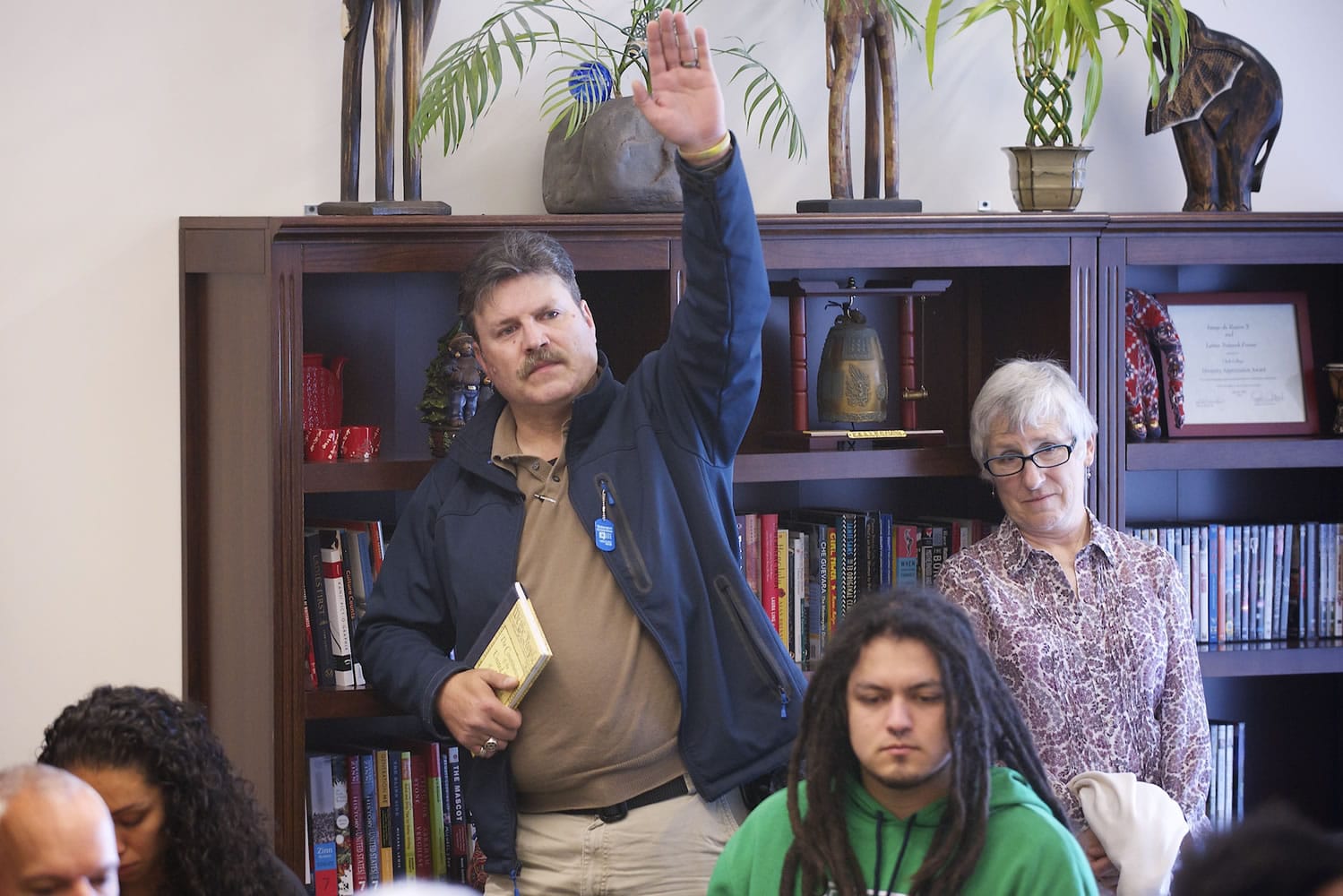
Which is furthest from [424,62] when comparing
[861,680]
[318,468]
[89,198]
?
[861,680]

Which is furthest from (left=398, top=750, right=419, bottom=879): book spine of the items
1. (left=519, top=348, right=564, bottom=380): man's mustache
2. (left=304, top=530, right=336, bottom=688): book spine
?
(left=519, top=348, right=564, bottom=380): man's mustache

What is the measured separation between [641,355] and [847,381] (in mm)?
389

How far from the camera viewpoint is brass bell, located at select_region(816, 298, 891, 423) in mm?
2746

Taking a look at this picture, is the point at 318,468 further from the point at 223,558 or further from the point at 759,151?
the point at 759,151

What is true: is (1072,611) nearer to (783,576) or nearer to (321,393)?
(783,576)

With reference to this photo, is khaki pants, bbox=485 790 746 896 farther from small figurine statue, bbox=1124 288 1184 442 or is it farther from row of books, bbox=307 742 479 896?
small figurine statue, bbox=1124 288 1184 442

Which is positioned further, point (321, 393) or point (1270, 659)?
point (1270, 659)

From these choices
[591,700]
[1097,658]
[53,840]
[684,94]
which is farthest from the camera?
[1097,658]

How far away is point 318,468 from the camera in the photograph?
2393 mm

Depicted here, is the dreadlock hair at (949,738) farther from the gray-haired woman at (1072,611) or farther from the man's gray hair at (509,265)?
the man's gray hair at (509,265)

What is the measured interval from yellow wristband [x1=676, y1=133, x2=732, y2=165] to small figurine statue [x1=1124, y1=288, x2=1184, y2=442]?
43.1 inches

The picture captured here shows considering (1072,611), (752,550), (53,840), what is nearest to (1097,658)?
(1072,611)

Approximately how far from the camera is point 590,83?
261 centimetres

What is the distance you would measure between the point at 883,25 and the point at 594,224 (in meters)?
0.70
